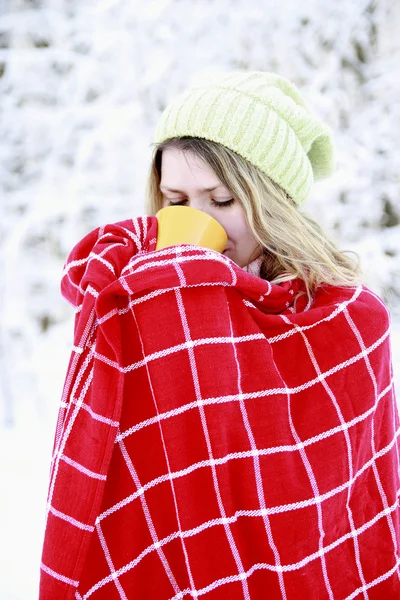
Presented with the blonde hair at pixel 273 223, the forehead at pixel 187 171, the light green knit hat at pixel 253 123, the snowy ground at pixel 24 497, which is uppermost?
the light green knit hat at pixel 253 123

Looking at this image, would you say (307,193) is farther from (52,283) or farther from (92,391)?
(52,283)

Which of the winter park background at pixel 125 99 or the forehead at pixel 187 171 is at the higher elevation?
the winter park background at pixel 125 99

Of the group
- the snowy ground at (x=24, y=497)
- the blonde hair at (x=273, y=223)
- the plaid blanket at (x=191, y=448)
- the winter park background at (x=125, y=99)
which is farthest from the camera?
the winter park background at (x=125, y=99)

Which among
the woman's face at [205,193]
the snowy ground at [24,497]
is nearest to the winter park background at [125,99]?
the snowy ground at [24,497]

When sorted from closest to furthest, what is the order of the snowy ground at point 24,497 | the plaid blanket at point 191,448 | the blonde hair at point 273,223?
the plaid blanket at point 191,448, the blonde hair at point 273,223, the snowy ground at point 24,497

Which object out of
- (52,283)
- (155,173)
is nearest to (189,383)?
(155,173)

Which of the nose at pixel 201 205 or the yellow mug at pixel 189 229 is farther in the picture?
the nose at pixel 201 205

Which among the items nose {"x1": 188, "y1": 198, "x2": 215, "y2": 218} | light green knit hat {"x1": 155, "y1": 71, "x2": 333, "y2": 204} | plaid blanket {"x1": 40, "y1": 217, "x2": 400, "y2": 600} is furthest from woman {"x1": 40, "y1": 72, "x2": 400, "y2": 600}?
light green knit hat {"x1": 155, "y1": 71, "x2": 333, "y2": 204}

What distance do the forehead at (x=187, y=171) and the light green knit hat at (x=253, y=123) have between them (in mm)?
54

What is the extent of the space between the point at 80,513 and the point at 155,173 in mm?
893

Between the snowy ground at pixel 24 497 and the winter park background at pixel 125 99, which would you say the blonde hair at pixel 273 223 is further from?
the winter park background at pixel 125 99

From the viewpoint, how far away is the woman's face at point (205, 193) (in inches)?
44.2

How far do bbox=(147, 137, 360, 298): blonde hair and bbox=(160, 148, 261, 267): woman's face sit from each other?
0.7 inches

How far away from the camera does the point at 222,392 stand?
35.1 inches
